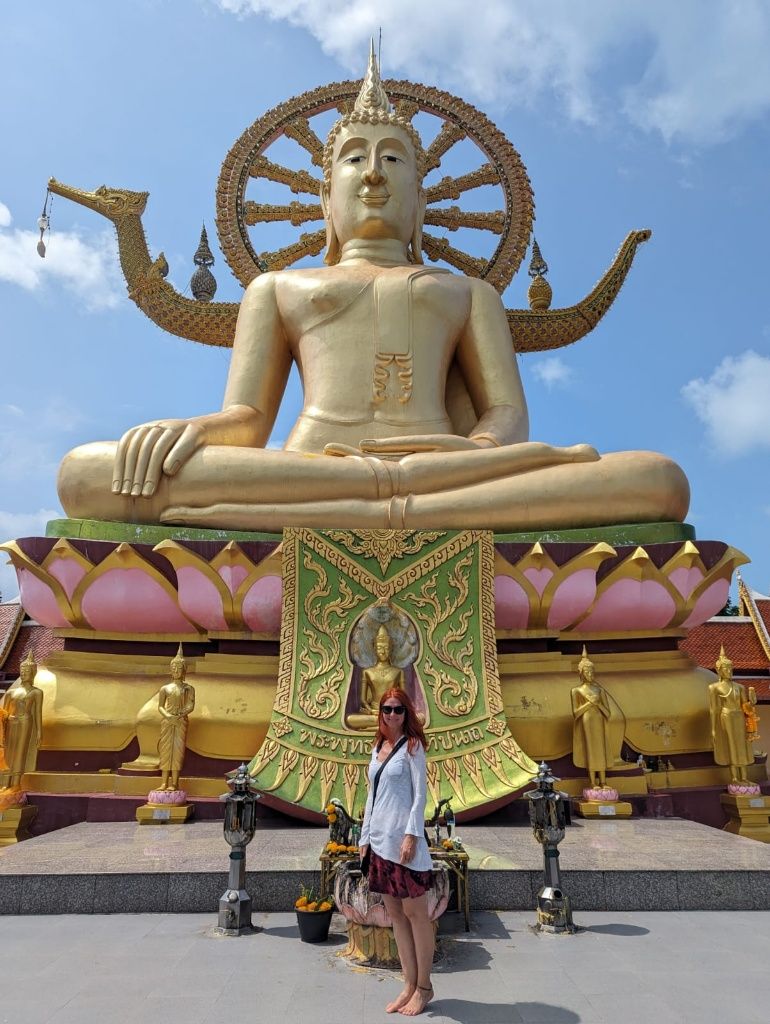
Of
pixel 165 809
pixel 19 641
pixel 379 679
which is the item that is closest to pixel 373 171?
pixel 379 679

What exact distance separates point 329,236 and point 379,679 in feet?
20.1

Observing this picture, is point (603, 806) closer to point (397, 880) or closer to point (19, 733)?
point (397, 880)

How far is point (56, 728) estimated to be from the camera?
577 centimetres

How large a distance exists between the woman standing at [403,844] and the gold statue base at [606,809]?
307 centimetres

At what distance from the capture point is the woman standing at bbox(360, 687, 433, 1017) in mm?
2588

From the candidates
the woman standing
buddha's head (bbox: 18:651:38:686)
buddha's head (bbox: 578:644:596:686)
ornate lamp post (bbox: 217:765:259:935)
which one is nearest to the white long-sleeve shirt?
the woman standing

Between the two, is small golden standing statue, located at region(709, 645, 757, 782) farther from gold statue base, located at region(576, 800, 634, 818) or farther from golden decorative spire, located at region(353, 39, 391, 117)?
golden decorative spire, located at region(353, 39, 391, 117)

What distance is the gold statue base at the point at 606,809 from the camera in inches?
214

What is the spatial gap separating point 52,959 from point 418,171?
887 cm

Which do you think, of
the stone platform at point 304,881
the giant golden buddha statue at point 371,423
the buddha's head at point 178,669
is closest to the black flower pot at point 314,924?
the stone platform at point 304,881

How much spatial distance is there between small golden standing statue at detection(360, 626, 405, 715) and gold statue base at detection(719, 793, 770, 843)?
2.62 meters

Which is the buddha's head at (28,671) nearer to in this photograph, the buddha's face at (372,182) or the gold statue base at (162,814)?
the gold statue base at (162,814)

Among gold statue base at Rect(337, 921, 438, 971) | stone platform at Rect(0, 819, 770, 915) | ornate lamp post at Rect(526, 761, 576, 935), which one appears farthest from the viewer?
stone platform at Rect(0, 819, 770, 915)

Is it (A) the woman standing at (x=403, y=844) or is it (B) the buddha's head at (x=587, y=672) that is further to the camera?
(B) the buddha's head at (x=587, y=672)
